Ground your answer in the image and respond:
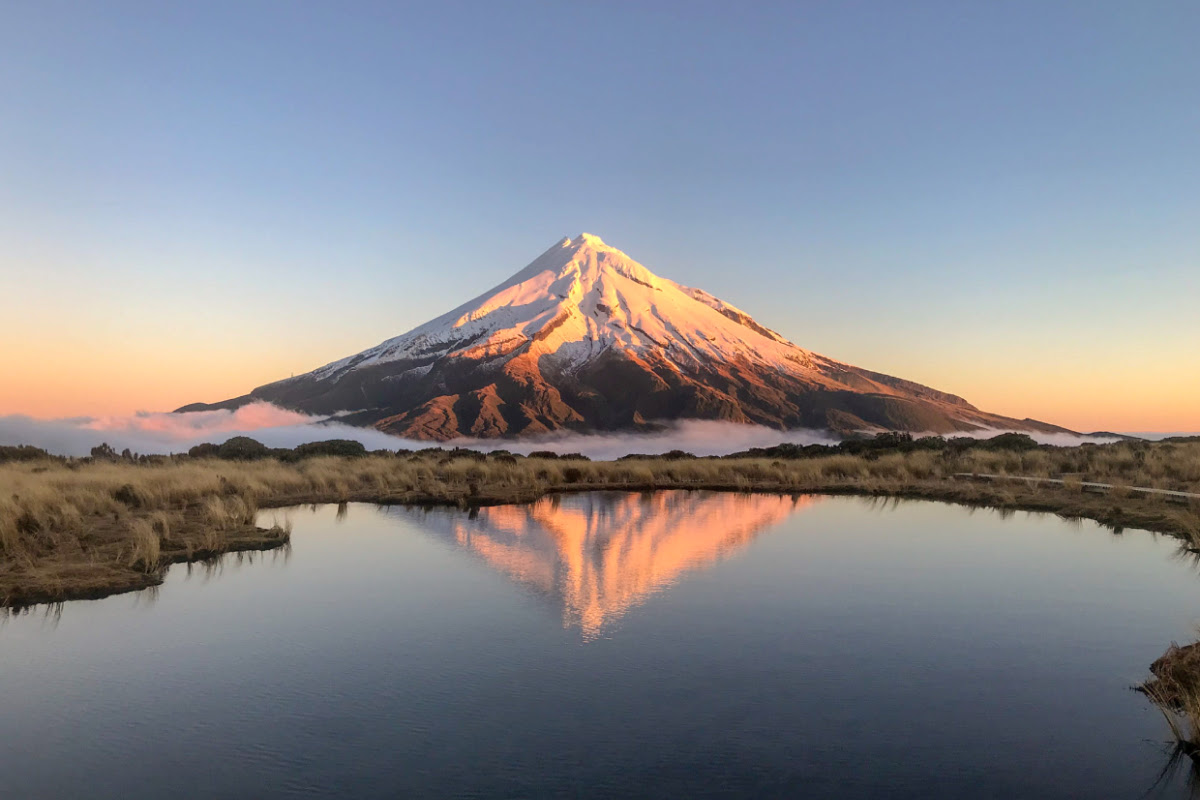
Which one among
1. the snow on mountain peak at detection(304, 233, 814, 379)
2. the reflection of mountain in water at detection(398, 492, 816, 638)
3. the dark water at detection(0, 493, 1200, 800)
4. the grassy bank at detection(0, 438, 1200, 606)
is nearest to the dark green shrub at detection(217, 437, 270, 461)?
the grassy bank at detection(0, 438, 1200, 606)

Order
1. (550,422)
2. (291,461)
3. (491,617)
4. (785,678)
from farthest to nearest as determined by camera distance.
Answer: (550,422) → (291,461) → (491,617) → (785,678)

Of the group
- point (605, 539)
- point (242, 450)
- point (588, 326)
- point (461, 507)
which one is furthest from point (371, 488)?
point (588, 326)

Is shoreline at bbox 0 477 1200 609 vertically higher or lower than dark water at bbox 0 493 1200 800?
higher

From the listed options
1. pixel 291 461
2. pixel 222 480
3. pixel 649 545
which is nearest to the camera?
pixel 649 545

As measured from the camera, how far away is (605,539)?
14656mm

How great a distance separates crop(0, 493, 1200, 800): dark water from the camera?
16.6ft

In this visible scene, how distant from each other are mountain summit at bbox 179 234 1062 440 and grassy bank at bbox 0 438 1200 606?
41.6 m

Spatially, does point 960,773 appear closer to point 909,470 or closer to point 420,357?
point 909,470

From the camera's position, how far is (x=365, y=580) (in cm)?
1093

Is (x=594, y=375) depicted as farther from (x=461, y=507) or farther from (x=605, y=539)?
(x=605, y=539)

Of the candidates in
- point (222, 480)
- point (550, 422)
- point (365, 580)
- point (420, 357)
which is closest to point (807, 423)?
point (550, 422)

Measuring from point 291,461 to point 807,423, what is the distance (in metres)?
58.8

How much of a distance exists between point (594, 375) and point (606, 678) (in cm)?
8196

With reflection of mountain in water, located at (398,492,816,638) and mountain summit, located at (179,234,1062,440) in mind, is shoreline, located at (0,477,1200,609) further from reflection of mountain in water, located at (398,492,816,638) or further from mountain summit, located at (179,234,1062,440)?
mountain summit, located at (179,234,1062,440)
